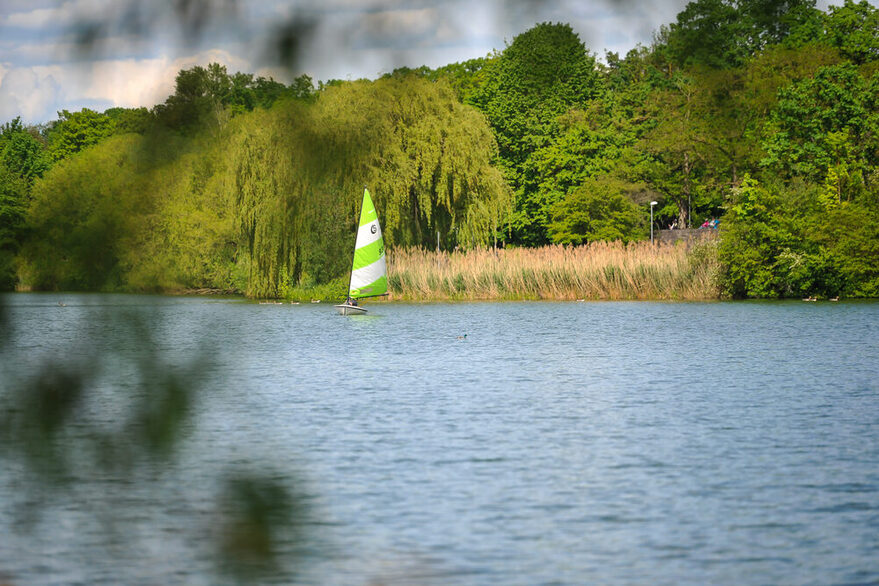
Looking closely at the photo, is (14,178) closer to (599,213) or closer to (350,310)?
(350,310)

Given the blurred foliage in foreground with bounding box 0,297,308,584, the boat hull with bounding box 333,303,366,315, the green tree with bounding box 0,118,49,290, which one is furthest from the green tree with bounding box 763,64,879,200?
the blurred foliage in foreground with bounding box 0,297,308,584

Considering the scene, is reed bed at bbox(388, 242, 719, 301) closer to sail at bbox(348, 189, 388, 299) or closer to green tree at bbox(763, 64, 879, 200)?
sail at bbox(348, 189, 388, 299)

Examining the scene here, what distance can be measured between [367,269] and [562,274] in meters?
10.1

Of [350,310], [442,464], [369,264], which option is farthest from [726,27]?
[369,264]

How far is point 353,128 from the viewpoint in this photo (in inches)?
73.4

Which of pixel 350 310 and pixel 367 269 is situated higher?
pixel 367 269

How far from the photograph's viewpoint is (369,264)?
44.2 m

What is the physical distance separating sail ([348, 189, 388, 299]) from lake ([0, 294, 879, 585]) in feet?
63.5

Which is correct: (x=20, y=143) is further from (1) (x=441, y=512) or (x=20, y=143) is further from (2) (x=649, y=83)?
(1) (x=441, y=512)

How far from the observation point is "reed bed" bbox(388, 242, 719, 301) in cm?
4816

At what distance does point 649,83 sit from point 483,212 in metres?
46.1

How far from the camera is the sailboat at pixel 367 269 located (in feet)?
137

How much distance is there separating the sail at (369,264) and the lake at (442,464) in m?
19.3

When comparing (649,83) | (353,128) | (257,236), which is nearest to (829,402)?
(257,236)
